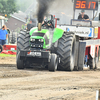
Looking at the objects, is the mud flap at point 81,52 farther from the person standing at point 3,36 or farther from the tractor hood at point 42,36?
the person standing at point 3,36

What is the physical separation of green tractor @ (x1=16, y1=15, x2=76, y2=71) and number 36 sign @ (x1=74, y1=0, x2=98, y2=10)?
3.46 meters

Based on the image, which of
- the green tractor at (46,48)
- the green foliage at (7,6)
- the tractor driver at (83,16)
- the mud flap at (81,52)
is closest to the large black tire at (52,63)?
the green tractor at (46,48)

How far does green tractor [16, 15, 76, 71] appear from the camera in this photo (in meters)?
10.3

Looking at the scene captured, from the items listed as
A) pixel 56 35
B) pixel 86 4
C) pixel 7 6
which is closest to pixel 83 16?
pixel 86 4

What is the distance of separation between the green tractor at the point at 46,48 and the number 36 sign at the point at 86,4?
11.4 ft

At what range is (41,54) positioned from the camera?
10156 mm

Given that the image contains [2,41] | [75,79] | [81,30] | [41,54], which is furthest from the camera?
[2,41]

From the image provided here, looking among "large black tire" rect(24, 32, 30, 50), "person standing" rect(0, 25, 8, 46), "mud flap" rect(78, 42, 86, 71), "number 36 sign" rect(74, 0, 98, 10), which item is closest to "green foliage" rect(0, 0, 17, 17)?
"person standing" rect(0, 25, 8, 46)

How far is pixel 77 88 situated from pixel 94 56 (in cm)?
673

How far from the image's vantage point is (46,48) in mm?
10656

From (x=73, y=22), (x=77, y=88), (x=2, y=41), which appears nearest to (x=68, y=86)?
(x=77, y=88)

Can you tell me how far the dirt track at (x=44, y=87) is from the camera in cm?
630

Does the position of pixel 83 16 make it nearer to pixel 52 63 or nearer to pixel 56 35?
pixel 56 35

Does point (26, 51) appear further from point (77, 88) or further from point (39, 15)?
point (77, 88)
